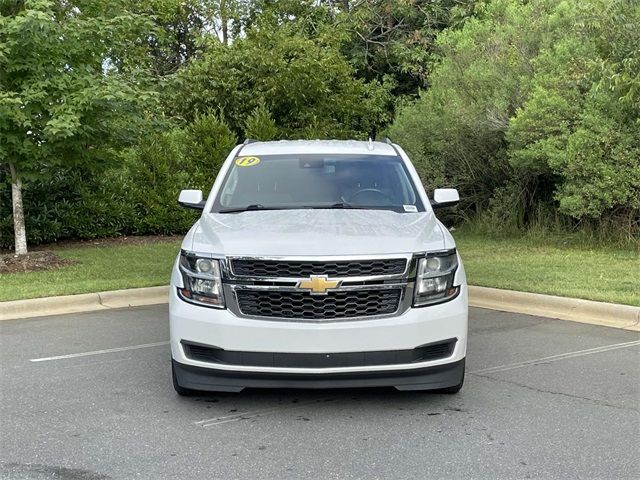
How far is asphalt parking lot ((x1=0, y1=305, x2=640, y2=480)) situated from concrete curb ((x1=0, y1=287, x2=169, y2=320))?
1.92 metres

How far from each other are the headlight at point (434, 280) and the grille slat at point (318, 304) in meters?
0.16

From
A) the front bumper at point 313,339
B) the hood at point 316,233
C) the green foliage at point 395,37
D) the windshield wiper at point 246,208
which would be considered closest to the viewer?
the front bumper at point 313,339

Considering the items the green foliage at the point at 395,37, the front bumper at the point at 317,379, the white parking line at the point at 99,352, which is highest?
the green foliage at the point at 395,37

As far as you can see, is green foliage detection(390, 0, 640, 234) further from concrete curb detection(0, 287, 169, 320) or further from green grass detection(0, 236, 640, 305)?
concrete curb detection(0, 287, 169, 320)

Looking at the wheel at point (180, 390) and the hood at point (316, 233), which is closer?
the hood at point (316, 233)

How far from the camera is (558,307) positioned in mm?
8539

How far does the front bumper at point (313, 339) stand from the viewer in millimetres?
4555

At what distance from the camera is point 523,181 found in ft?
52.9

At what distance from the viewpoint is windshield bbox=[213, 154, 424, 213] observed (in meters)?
5.98

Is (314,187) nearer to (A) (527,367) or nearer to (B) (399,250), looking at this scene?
(B) (399,250)

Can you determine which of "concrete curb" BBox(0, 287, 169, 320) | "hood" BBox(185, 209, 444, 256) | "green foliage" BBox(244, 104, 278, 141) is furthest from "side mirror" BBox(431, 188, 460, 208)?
"green foliage" BBox(244, 104, 278, 141)

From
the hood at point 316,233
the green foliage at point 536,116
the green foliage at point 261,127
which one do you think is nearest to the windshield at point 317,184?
the hood at point 316,233

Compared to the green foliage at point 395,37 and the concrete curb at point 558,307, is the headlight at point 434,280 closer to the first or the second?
the concrete curb at point 558,307

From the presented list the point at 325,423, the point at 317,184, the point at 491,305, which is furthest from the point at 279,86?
the point at 325,423
